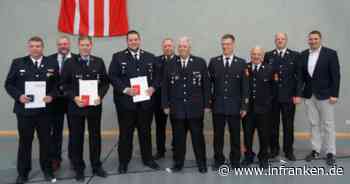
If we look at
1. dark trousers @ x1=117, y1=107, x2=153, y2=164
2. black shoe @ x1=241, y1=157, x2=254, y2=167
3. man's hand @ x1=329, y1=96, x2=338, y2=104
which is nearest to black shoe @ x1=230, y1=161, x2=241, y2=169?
black shoe @ x1=241, y1=157, x2=254, y2=167

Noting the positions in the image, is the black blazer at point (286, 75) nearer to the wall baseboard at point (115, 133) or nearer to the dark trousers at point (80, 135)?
the wall baseboard at point (115, 133)

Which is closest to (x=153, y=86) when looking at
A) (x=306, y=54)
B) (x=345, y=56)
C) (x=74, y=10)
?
(x=306, y=54)

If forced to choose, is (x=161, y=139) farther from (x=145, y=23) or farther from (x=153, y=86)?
(x=145, y=23)

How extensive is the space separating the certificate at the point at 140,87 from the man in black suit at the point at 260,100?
Answer: 1263 millimetres

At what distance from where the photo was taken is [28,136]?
3.71m

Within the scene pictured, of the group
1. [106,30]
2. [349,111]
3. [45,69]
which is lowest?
[349,111]

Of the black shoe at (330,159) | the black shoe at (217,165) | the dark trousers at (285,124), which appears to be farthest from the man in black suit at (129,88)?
the black shoe at (330,159)

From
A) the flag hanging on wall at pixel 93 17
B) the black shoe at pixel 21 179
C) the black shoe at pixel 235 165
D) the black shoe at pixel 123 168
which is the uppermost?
the flag hanging on wall at pixel 93 17

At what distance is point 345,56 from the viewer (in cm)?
600

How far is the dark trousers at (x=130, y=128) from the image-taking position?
13.4 ft

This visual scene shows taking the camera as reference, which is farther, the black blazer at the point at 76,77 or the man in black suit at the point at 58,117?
the man in black suit at the point at 58,117

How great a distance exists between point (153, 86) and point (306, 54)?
2083 mm

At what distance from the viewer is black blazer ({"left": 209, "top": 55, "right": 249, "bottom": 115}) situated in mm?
4020

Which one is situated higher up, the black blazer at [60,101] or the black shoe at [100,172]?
the black blazer at [60,101]
